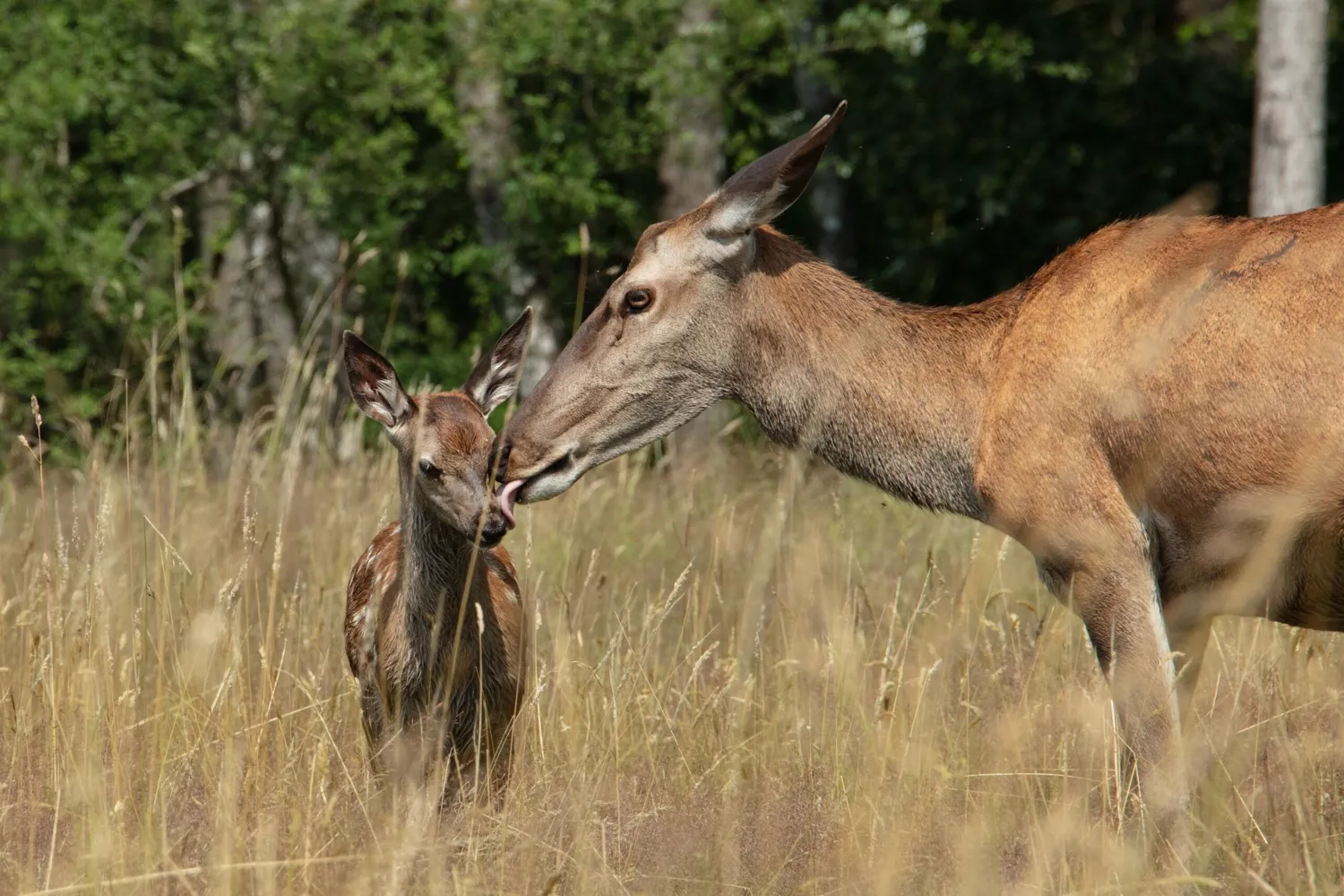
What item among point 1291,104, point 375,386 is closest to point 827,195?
point 1291,104

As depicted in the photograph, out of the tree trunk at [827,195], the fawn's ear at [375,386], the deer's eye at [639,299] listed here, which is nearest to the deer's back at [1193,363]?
the deer's eye at [639,299]

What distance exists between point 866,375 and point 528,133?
9587 mm

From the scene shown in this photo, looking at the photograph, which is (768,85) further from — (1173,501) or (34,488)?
(1173,501)

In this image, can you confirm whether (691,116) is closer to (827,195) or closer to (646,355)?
(827,195)

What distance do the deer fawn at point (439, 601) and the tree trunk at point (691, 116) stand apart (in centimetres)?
624

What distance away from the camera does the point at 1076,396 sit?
15.4 feet

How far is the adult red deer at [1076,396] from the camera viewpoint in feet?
14.6

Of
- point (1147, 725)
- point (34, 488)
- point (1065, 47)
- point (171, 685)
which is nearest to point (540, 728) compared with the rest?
point (171, 685)

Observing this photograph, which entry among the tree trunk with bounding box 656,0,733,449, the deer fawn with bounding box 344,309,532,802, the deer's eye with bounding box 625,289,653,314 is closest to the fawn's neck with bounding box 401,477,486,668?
the deer fawn with bounding box 344,309,532,802

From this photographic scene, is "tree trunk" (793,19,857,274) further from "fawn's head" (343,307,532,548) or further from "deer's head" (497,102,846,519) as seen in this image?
"deer's head" (497,102,846,519)

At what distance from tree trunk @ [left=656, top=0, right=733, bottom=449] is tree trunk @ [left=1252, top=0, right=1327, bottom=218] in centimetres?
410

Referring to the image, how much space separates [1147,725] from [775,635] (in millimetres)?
2237

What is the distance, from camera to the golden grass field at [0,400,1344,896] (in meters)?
4.09

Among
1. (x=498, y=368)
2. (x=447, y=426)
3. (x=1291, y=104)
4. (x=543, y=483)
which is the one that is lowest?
(x=543, y=483)
